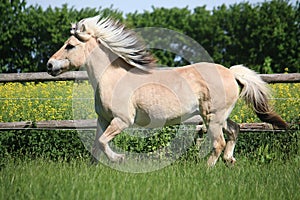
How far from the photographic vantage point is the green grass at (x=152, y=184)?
13.3 ft

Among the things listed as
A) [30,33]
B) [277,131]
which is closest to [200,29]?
[30,33]

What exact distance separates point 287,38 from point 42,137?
13589 millimetres

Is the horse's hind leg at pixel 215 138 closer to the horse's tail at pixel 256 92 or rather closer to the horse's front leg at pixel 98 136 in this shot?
the horse's tail at pixel 256 92

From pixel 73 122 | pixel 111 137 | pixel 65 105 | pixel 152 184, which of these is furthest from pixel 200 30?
pixel 152 184

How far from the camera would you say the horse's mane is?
605cm

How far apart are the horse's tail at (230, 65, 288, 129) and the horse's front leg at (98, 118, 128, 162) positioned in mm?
1872

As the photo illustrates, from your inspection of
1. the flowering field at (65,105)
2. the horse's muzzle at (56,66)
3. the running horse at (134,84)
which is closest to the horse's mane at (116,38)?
the running horse at (134,84)

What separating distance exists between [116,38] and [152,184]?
7.39 ft

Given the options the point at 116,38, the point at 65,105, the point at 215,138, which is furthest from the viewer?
the point at 65,105

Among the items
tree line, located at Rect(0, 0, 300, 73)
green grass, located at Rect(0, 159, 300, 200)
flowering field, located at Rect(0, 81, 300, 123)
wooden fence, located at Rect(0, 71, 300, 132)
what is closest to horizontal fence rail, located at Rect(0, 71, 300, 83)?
wooden fence, located at Rect(0, 71, 300, 132)

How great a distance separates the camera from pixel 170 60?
1825 centimetres

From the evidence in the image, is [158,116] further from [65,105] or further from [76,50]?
[65,105]

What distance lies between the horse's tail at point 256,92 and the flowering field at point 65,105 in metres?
1.04

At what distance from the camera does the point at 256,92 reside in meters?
6.66
